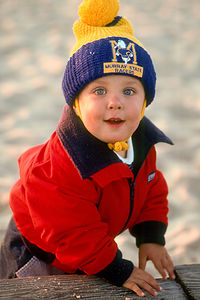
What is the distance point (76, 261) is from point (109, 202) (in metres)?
0.24

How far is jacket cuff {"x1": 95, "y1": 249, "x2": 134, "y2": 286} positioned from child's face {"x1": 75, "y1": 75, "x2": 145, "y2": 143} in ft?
1.41

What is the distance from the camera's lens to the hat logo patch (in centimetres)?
154

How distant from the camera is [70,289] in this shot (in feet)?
4.91

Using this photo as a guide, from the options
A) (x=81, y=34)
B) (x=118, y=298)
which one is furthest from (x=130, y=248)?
(x=81, y=34)

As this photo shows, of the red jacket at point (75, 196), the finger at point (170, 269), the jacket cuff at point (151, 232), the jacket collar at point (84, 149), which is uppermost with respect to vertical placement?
the jacket collar at point (84, 149)

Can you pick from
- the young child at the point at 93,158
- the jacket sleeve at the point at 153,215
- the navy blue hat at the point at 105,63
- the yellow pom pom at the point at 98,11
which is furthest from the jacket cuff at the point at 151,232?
the yellow pom pom at the point at 98,11

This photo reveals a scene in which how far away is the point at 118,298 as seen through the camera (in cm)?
150

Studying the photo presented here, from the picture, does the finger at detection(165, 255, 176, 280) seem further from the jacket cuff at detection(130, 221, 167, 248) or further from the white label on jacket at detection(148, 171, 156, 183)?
the white label on jacket at detection(148, 171, 156, 183)

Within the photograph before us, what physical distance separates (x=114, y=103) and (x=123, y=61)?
6.2 inches

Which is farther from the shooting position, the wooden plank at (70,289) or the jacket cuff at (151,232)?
the jacket cuff at (151,232)

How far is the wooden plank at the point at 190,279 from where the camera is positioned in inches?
60.3

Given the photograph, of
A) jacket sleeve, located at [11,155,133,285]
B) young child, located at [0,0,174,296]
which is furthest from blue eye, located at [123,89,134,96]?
jacket sleeve, located at [11,155,133,285]

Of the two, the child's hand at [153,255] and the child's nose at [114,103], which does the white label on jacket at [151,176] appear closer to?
the child's hand at [153,255]

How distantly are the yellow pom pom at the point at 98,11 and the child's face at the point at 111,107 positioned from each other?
0.76 feet
